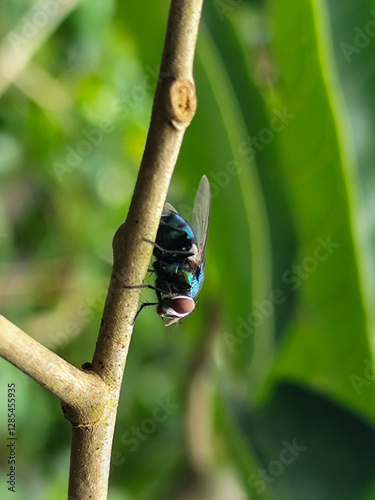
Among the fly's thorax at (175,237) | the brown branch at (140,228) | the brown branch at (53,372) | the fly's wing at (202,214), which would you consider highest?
the fly's wing at (202,214)

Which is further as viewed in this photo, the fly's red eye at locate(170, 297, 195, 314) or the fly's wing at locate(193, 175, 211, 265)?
the fly's wing at locate(193, 175, 211, 265)

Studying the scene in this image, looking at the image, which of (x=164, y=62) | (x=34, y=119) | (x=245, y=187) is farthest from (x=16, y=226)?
(x=164, y=62)

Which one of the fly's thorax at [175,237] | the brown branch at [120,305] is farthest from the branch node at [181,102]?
the fly's thorax at [175,237]

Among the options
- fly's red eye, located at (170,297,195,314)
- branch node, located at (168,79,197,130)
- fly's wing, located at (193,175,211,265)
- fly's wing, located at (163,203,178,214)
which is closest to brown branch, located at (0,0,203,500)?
branch node, located at (168,79,197,130)

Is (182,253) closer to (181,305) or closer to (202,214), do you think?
(202,214)

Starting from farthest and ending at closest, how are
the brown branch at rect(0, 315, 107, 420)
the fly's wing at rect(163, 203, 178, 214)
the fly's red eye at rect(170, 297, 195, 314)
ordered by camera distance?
the fly's wing at rect(163, 203, 178, 214) < the fly's red eye at rect(170, 297, 195, 314) < the brown branch at rect(0, 315, 107, 420)

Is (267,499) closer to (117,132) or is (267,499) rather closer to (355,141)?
(355,141)

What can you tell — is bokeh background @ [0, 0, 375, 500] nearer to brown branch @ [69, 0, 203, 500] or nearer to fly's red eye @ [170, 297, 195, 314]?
→ fly's red eye @ [170, 297, 195, 314]

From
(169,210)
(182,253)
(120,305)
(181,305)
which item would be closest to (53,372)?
(120,305)

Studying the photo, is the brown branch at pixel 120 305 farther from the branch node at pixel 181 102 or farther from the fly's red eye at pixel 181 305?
the fly's red eye at pixel 181 305
